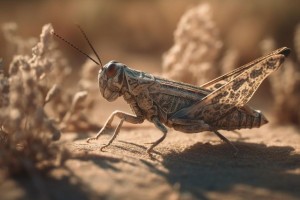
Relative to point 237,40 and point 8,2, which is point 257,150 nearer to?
point 237,40

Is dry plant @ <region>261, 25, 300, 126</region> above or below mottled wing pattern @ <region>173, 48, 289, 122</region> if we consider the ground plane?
above

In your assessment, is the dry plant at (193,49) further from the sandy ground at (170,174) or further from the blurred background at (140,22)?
the blurred background at (140,22)

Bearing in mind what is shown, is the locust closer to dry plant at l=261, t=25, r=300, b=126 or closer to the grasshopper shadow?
the grasshopper shadow

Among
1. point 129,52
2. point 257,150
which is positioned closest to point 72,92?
point 257,150

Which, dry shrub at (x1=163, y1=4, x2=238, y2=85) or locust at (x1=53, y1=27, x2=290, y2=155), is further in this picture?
dry shrub at (x1=163, y1=4, x2=238, y2=85)

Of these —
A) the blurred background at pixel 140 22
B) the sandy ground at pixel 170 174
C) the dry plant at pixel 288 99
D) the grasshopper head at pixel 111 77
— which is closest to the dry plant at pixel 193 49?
the dry plant at pixel 288 99

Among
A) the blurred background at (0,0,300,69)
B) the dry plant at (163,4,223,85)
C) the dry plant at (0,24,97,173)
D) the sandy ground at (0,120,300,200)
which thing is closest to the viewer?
the sandy ground at (0,120,300,200)

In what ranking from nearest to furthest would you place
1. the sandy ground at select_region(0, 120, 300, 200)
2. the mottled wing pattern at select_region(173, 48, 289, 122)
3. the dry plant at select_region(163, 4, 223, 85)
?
the sandy ground at select_region(0, 120, 300, 200), the mottled wing pattern at select_region(173, 48, 289, 122), the dry plant at select_region(163, 4, 223, 85)

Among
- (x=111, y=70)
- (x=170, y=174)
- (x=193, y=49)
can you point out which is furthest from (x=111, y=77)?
(x=193, y=49)

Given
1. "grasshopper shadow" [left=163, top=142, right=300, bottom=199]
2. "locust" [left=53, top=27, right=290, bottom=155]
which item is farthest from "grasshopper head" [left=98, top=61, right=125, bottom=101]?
"grasshopper shadow" [left=163, top=142, right=300, bottom=199]
